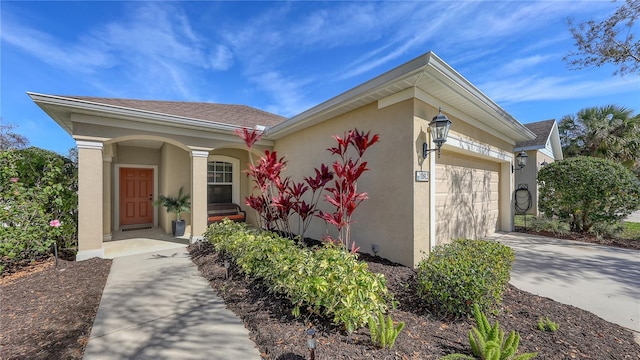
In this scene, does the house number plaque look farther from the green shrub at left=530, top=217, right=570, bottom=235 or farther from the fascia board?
the green shrub at left=530, top=217, right=570, bottom=235

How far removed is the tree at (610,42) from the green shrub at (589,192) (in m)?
2.56

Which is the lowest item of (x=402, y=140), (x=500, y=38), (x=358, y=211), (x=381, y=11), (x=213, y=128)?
(x=358, y=211)

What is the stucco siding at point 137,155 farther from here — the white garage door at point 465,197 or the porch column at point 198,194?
the white garage door at point 465,197

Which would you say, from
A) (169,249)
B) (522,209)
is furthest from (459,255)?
(522,209)

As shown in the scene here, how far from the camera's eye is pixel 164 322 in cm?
274

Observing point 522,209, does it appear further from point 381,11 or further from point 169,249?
point 169,249

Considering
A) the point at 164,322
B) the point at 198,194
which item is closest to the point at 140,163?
the point at 198,194

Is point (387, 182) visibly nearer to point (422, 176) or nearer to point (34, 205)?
point (422, 176)

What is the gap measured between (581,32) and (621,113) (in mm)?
9288

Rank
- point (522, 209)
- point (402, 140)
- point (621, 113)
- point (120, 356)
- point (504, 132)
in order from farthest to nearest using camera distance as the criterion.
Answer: point (621, 113), point (522, 209), point (504, 132), point (402, 140), point (120, 356)

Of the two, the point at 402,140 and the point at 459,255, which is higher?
the point at 402,140

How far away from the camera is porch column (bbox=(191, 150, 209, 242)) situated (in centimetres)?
614

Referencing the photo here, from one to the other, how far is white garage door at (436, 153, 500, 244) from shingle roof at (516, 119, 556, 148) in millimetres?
5298

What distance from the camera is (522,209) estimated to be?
34.9 feet
